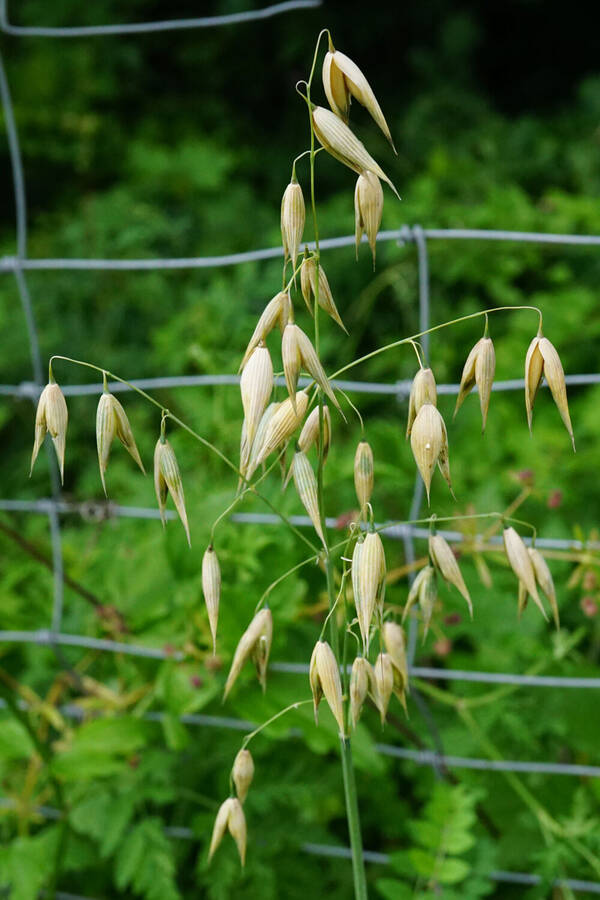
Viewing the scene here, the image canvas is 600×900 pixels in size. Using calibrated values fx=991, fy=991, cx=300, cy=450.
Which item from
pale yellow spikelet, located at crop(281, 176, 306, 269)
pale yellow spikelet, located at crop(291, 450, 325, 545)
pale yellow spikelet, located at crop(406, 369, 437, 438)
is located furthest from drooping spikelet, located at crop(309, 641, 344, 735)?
pale yellow spikelet, located at crop(281, 176, 306, 269)

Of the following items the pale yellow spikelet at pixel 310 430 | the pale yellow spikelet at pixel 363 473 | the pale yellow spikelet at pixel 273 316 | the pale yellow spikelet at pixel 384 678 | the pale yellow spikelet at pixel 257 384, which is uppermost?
the pale yellow spikelet at pixel 273 316

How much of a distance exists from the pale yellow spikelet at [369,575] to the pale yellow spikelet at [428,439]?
0.20 feet

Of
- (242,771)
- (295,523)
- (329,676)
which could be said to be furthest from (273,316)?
(295,523)

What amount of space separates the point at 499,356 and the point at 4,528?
1.20 meters

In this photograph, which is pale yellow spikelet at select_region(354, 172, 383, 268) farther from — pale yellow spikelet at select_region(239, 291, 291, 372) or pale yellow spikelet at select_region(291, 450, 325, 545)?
pale yellow spikelet at select_region(291, 450, 325, 545)

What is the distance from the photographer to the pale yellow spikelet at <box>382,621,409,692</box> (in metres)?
0.86

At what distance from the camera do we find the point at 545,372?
2.42 feet

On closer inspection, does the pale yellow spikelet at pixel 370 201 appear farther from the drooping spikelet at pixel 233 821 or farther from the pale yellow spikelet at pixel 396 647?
the drooping spikelet at pixel 233 821

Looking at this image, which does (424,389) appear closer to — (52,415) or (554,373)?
(554,373)

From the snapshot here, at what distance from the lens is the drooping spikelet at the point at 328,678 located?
2.50 feet

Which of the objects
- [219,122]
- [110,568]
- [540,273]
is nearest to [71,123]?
[219,122]

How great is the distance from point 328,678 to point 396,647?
4.6 inches

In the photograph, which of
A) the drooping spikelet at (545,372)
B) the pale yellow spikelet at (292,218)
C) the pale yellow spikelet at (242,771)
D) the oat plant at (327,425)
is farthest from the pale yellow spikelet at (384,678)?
the pale yellow spikelet at (292,218)

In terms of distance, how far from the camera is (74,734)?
1.38m
